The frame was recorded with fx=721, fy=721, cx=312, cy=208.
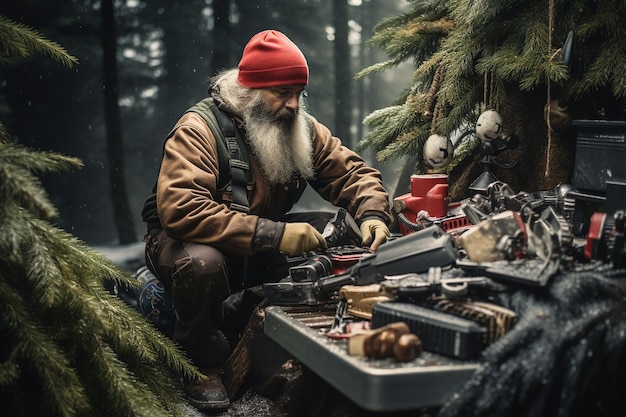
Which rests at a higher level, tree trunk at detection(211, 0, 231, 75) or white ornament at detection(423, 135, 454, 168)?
tree trunk at detection(211, 0, 231, 75)

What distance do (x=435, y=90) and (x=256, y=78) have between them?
1225 millimetres

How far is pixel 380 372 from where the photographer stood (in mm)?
2080

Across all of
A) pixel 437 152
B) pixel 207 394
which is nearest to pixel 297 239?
pixel 207 394

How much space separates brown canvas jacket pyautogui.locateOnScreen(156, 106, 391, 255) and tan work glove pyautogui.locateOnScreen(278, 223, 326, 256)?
162 millimetres

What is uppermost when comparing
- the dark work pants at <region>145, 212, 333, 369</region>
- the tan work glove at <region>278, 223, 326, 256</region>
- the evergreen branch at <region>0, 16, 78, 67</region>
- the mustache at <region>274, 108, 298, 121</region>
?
the evergreen branch at <region>0, 16, 78, 67</region>

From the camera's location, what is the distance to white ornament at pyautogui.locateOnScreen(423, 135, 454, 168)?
414 cm

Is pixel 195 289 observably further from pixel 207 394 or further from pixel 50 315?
pixel 50 315

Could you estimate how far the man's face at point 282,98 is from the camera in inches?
156

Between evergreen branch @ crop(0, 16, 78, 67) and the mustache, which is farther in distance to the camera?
the mustache

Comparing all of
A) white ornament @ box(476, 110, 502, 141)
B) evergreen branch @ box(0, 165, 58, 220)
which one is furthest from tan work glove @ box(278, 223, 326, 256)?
evergreen branch @ box(0, 165, 58, 220)

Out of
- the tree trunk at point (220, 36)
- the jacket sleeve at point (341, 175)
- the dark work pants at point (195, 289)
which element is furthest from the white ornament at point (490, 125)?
the tree trunk at point (220, 36)

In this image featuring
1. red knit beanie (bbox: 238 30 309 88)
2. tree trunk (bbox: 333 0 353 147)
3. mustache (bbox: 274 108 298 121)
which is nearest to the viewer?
red knit beanie (bbox: 238 30 309 88)

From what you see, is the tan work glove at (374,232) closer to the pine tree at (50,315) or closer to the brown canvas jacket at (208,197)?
the brown canvas jacket at (208,197)

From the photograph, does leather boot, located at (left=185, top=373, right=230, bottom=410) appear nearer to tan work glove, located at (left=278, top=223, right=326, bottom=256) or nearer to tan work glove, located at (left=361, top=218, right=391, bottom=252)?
tan work glove, located at (left=278, top=223, right=326, bottom=256)
